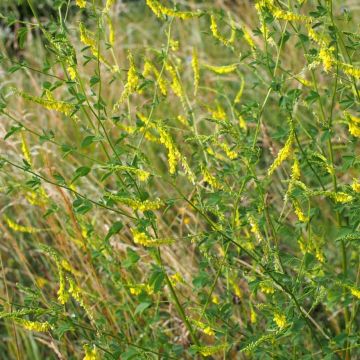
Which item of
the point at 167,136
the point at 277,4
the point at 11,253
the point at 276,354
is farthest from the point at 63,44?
the point at 11,253

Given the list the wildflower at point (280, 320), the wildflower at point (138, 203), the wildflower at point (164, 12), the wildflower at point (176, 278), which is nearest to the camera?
the wildflower at point (138, 203)

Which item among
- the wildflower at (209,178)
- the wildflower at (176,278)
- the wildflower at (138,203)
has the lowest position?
the wildflower at (176,278)

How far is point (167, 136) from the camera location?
5.26 feet

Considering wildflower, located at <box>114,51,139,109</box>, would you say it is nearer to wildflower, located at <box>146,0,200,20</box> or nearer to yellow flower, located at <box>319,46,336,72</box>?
wildflower, located at <box>146,0,200,20</box>

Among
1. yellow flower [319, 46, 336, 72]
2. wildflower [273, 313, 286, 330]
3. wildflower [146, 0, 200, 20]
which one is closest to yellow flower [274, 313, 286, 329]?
wildflower [273, 313, 286, 330]

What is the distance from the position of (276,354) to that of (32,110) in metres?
3.25

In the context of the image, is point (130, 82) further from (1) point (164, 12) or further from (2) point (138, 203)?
(2) point (138, 203)

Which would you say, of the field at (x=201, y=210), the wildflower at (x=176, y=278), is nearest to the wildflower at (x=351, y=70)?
the field at (x=201, y=210)

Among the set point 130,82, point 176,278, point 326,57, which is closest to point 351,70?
point 326,57

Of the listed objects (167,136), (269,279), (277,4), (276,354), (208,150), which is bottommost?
(276,354)

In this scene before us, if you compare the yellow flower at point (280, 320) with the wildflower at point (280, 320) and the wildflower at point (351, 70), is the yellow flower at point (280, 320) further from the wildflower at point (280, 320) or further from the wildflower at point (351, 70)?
the wildflower at point (351, 70)

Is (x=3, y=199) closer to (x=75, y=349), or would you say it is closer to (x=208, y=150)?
(x=75, y=349)

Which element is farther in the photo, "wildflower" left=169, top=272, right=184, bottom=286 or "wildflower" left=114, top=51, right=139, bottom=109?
"wildflower" left=169, top=272, right=184, bottom=286

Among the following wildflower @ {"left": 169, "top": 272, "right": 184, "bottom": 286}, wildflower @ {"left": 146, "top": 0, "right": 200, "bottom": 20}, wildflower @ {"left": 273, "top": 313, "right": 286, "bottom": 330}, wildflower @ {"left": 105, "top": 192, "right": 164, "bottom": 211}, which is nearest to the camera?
wildflower @ {"left": 105, "top": 192, "right": 164, "bottom": 211}
